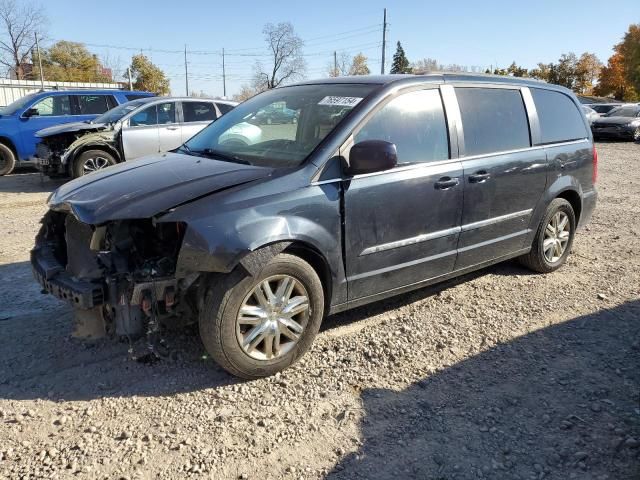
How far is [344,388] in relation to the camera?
3211 mm

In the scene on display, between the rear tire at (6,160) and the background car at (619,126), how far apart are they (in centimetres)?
2139

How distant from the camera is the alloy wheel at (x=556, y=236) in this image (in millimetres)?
5102

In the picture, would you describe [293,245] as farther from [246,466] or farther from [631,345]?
[631,345]

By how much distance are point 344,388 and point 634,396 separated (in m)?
1.75

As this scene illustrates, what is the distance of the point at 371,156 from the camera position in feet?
10.8

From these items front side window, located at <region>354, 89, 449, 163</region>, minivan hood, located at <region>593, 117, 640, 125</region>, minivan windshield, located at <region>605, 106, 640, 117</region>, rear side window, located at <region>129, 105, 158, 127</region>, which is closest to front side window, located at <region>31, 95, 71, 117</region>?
rear side window, located at <region>129, 105, 158, 127</region>

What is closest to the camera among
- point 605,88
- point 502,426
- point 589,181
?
point 502,426

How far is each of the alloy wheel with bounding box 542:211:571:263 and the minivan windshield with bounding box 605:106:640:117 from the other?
21.7 m

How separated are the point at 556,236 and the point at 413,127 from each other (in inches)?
90.5

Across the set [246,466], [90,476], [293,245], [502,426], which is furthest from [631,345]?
[90,476]

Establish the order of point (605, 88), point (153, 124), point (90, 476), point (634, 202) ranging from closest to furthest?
point (90, 476)
point (634, 202)
point (153, 124)
point (605, 88)

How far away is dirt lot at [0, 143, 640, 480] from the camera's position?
8.44ft

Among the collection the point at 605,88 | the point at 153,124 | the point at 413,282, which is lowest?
the point at 413,282

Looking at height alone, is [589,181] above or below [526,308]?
above
